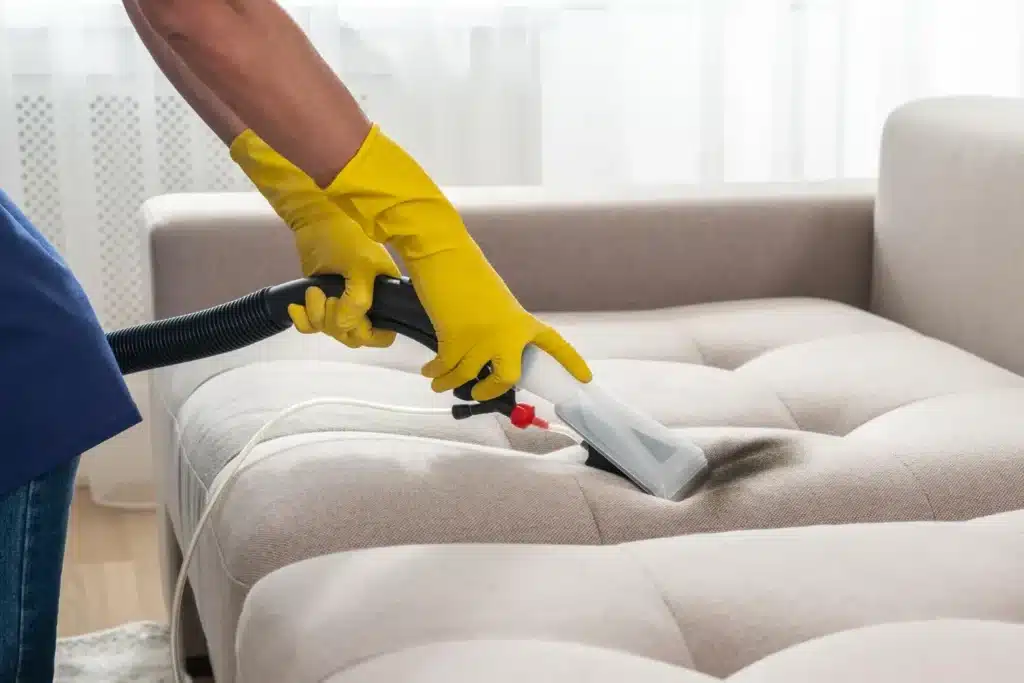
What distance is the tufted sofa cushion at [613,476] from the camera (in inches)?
43.9

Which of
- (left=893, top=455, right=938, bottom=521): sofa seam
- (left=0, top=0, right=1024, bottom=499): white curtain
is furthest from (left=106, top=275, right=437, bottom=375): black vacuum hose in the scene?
(left=0, top=0, right=1024, bottom=499): white curtain

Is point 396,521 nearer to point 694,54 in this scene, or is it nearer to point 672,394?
point 672,394

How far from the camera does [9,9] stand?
7.97ft

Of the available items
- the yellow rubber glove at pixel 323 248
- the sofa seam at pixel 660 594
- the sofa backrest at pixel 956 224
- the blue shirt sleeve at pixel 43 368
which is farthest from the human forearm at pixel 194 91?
the sofa backrest at pixel 956 224

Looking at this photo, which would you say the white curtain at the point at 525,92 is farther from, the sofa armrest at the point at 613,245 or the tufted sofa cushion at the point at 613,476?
the tufted sofa cushion at the point at 613,476

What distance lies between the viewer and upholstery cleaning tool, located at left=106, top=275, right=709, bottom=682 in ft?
3.99

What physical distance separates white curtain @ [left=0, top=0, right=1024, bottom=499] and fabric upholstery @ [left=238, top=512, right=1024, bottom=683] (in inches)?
64.9

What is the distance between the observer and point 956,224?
1.82m

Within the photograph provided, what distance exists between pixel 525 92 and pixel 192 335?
1412 mm

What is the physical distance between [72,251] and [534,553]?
1.74 m

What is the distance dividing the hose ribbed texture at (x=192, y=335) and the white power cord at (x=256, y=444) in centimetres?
10

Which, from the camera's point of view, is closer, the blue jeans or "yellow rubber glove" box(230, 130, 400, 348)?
the blue jeans

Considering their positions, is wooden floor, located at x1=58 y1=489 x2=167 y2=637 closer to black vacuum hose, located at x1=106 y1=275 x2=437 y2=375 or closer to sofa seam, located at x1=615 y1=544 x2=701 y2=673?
black vacuum hose, located at x1=106 y1=275 x2=437 y2=375

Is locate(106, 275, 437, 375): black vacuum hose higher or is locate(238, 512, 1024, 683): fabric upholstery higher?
locate(106, 275, 437, 375): black vacuum hose
